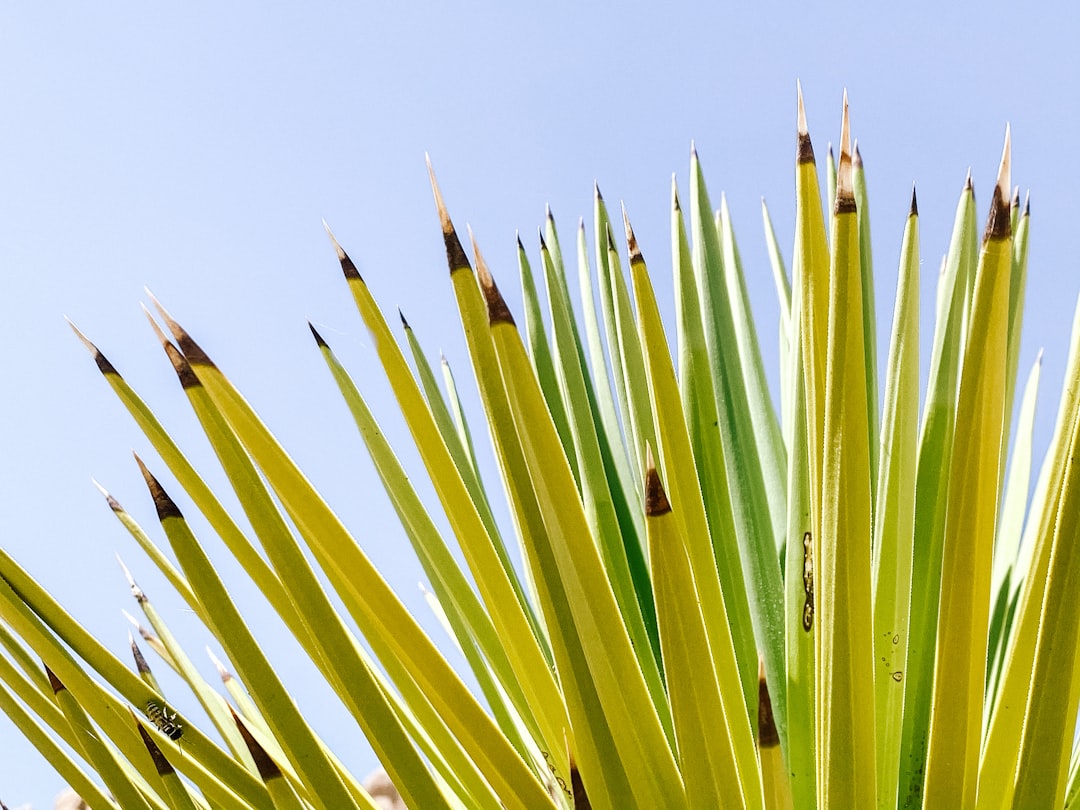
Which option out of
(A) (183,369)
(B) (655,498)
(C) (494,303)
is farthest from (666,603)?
(A) (183,369)

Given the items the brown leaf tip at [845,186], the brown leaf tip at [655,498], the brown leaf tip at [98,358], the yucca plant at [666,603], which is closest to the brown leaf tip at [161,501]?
the yucca plant at [666,603]

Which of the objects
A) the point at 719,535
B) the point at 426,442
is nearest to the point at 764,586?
the point at 719,535

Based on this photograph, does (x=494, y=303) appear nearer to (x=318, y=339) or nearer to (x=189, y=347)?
(x=189, y=347)

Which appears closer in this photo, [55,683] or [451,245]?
[451,245]

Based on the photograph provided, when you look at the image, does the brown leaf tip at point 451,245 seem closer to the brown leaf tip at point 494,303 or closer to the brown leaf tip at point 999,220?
the brown leaf tip at point 494,303

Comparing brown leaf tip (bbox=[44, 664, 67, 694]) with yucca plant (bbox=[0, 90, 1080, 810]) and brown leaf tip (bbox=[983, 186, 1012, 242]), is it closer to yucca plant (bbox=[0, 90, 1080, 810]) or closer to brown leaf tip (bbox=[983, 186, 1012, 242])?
yucca plant (bbox=[0, 90, 1080, 810])

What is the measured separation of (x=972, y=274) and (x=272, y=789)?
924 millimetres

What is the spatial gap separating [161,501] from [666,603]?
33cm

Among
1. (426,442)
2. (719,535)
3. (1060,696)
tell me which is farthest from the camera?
(719,535)

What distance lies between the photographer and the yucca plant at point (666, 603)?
22.2 inches

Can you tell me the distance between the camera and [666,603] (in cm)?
55

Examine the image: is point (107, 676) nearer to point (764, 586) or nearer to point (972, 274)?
point (764, 586)

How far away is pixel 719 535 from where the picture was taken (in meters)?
1.07

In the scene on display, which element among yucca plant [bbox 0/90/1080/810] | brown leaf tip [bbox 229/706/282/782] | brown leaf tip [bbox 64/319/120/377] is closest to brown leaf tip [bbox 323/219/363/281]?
yucca plant [bbox 0/90/1080/810]
